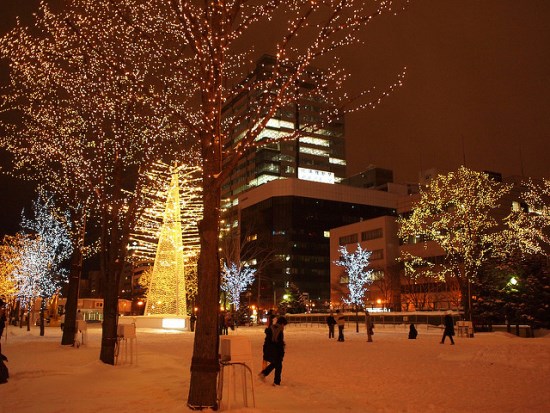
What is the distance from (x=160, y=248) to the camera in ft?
98.2

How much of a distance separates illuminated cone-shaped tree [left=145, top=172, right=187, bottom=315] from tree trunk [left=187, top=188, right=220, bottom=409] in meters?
21.3

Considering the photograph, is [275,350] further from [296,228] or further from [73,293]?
[296,228]

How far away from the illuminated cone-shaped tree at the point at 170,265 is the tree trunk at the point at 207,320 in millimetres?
21301

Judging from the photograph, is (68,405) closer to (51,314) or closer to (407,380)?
(407,380)

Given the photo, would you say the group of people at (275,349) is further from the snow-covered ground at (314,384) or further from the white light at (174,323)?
the white light at (174,323)

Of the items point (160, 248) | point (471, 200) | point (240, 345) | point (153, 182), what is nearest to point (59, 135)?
point (153, 182)

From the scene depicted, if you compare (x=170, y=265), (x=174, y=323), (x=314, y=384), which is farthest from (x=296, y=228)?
(x=314, y=384)

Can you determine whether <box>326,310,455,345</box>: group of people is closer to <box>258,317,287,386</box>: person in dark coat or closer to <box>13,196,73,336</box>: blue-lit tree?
<box>258,317,287,386</box>: person in dark coat

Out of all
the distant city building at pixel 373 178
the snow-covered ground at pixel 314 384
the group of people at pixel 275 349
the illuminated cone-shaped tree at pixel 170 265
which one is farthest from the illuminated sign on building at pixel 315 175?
the group of people at pixel 275 349

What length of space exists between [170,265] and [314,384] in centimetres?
2035

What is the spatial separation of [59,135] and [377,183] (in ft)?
379

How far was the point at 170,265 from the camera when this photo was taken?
97.9 ft

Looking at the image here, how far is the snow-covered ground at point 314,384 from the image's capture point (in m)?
8.15

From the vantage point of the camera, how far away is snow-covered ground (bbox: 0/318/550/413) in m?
8.15
